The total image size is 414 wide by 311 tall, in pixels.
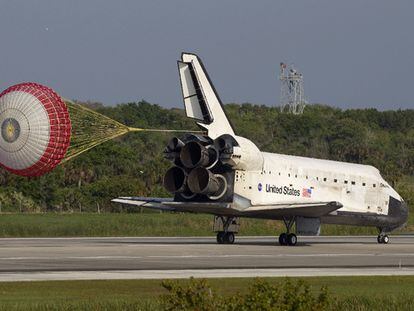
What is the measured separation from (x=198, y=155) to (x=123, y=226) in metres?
16.4

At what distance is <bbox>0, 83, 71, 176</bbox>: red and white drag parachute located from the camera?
3891cm

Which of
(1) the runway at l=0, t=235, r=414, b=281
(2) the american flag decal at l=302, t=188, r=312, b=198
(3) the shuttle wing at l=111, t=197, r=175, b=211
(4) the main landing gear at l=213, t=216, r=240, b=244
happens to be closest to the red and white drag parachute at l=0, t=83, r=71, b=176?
(1) the runway at l=0, t=235, r=414, b=281

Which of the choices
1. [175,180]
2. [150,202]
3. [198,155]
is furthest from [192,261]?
[150,202]

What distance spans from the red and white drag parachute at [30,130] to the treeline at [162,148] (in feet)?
113

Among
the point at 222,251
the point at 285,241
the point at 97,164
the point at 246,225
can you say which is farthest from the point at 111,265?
the point at 97,164

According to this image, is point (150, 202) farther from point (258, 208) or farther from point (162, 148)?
point (162, 148)

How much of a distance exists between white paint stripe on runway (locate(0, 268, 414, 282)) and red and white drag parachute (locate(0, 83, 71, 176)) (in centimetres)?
1026

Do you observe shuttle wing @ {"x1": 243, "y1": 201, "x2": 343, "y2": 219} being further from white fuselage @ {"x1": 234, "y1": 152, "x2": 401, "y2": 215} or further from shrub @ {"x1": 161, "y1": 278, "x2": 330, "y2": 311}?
shrub @ {"x1": 161, "y1": 278, "x2": 330, "y2": 311}

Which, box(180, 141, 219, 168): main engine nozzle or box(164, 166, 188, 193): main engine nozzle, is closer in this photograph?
box(180, 141, 219, 168): main engine nozzle

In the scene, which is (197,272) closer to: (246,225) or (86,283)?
(86,283)

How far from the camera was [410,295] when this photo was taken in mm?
23516

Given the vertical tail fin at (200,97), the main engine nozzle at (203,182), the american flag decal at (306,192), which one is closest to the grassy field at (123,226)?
the american flag decal at (306,192)

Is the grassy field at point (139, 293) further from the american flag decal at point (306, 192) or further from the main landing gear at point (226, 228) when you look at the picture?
the main landing gear at point (226, 228)

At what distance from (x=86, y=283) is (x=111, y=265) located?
603 centimetres
